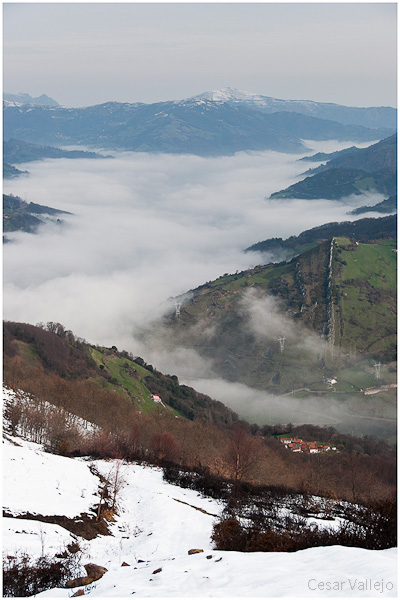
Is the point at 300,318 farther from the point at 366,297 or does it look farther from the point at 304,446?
the point at 304,446

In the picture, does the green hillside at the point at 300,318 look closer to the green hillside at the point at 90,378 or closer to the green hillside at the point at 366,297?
the green hillside at the point at 366,297

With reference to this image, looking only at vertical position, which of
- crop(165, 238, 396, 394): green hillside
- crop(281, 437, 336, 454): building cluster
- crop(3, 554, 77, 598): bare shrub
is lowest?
crop(281, 437, 336, 454): building cluster

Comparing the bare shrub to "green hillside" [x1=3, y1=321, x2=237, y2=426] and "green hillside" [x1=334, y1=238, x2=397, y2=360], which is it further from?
"green hillside" [x1=334, y1=238, x2=397, y2=360]

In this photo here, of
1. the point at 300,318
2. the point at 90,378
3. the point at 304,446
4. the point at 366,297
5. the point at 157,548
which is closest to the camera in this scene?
the point at 157,548

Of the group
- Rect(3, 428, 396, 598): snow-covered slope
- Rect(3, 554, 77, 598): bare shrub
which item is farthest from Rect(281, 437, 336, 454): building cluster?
Rect(3, 554, 77, 598): bare shrub

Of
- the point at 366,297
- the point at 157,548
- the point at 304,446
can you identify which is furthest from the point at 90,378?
the point at 366,297

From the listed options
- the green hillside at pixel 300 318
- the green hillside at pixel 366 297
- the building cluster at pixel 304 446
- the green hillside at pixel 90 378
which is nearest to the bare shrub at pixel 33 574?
the green hillside at pixel 90 378

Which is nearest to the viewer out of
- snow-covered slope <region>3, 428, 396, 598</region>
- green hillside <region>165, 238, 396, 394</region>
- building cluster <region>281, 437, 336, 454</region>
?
snow-covered slope <region>3, 428, 396, 598</region>

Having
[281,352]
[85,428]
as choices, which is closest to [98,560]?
[85,428]

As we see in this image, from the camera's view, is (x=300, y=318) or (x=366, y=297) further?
(x=300, y=318)
